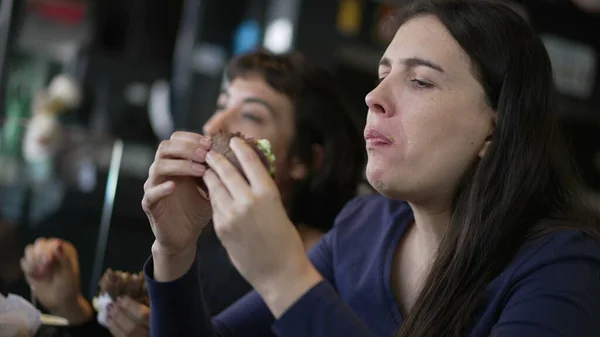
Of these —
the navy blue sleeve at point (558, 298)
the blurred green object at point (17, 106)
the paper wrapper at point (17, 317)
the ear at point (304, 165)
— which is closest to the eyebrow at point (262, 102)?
the ear at point (304, 165)

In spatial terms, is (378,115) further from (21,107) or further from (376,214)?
(21,107)

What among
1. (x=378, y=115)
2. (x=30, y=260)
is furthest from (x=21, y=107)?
(x=378, y=115)

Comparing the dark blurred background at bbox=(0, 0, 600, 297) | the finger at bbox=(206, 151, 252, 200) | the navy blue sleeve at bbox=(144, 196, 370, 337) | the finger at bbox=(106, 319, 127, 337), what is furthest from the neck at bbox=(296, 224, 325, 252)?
the dark blurred background at bbox=(0, 0, 600, 297)

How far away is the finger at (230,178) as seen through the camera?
31.9 inches

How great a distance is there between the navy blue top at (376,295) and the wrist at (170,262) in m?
0.01

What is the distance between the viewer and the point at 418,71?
3.44ft

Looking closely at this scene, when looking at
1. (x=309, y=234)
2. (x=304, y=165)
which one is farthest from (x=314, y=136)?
(x=309, y=234)

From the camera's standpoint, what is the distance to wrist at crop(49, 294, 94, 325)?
3.81 ft

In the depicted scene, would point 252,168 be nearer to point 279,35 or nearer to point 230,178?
point 230,178

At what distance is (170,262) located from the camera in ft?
3.52

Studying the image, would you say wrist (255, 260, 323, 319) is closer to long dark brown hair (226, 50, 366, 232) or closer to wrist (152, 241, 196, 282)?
wrist (152, 241, 196, 282)

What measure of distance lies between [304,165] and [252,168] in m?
0.80

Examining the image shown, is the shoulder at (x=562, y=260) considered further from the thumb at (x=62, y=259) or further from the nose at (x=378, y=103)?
the thumb at (x=62, y=259)

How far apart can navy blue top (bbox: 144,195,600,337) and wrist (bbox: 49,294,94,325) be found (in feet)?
0.49
